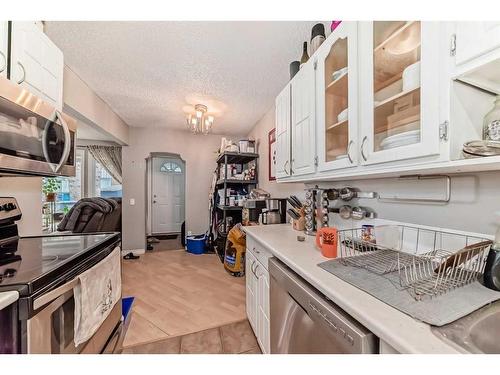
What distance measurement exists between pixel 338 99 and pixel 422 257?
0.92 meters

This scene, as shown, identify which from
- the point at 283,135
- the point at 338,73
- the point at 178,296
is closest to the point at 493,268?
the point at 338,73

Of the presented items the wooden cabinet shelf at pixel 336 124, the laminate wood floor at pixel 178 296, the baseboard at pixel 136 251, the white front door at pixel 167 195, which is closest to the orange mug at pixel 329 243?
the wooden cabinet shelf at pixel 336 124

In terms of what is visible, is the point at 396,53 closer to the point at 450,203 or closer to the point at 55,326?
the point at 450,203

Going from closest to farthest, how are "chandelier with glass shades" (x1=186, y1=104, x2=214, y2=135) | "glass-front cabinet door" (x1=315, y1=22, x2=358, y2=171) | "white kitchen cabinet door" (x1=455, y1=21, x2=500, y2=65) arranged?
"white kitchen cabinet door" (x1=455, y1=21, x2=500, y2=65) → "glass-front cabinet door" (x1=315, y1=22, x2=358, y2=171) → "chandelier with glass shades" (x1=186, y1=104, x2=214, y2=135)

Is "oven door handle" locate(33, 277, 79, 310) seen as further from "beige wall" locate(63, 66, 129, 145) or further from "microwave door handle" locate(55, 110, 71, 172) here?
"beige wall" locate(63, 66, 129, 145)

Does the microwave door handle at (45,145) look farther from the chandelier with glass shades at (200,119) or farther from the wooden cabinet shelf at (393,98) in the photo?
the chandelier with glass shades at (200,119)

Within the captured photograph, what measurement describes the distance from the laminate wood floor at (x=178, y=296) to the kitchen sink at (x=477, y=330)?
1.69 meters

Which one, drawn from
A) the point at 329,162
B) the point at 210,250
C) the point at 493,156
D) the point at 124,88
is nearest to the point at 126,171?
the point at 124,88

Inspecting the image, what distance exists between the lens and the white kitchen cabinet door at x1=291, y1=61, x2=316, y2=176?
1.40 m

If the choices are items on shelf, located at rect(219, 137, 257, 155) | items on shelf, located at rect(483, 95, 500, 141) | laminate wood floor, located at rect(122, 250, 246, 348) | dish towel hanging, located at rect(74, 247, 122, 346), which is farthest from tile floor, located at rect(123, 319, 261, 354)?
items on shelf, located at rect(219, 137, 257, 155)

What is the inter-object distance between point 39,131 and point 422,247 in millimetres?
2025

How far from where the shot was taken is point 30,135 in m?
0.98

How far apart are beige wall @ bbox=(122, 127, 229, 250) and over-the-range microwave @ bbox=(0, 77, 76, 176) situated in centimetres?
279
